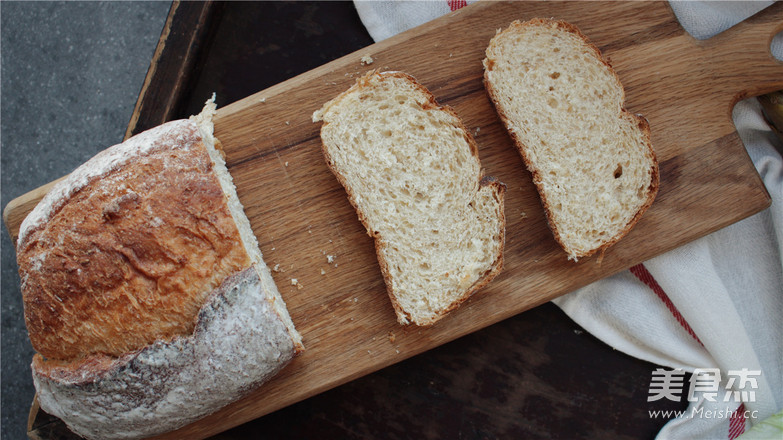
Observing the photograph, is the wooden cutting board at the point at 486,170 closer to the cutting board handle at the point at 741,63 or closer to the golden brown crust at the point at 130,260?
the cutting board handle at the point at 741,63

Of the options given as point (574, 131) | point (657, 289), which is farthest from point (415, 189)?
point (657, 289)

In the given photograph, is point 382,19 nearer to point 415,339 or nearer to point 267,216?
point 267,216

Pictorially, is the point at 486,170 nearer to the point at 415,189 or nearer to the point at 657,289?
the point at 415,189

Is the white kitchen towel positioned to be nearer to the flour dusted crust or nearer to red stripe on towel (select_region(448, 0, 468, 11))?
red stripe on towel (select_region(448, 0, 468, 11))

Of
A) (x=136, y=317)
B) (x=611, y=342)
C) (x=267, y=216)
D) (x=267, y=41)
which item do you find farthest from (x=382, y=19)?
(x=611, y=342)

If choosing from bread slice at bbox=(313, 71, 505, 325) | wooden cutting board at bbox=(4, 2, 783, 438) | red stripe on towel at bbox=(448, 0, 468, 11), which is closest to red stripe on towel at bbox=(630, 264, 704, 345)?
wooden cutting board at bbox=(4, 2, 783, 438)

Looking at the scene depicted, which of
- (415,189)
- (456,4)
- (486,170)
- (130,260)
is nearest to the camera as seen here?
(130,260)
